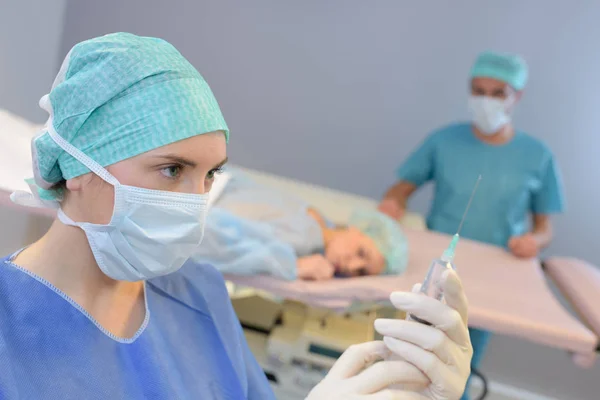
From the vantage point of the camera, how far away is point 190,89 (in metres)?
1.04

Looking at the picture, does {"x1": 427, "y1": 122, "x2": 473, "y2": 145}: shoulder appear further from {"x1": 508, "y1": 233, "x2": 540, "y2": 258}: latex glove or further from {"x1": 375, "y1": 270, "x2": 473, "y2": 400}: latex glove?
{"x1": 375, "y1": 270, "x2": 473, "y2": 400}: latex glove

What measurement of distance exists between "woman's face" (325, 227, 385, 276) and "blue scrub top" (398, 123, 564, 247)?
2.20 ft

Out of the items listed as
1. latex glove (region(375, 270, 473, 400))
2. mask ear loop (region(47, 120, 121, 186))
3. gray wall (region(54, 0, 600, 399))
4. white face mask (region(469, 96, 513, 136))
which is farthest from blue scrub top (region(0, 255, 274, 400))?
gray wall (region(54, 0, 600, 399))

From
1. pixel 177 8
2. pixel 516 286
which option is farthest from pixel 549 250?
pixel 177 8

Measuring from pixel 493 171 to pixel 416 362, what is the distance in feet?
5.80

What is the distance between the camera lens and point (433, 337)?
962mm

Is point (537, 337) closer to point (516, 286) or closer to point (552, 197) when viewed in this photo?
point (516, 286)

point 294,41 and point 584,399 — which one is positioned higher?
point 294,41

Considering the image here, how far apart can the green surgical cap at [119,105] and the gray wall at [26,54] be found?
1182 mm

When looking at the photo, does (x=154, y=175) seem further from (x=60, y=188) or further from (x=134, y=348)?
(x=134, y=348)

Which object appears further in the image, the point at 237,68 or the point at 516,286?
the point at 237,68

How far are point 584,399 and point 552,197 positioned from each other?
1.19 meters

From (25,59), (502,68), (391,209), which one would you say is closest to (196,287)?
(391,209)

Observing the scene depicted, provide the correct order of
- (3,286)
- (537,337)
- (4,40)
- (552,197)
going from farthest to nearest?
(552,197) < (4,40) < (537,337) < (3,286)
